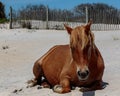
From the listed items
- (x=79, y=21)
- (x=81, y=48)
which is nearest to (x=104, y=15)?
(x=79, y=21)

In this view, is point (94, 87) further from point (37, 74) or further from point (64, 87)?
point (37, 74)

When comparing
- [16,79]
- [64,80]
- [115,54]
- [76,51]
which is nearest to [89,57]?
[76,51]

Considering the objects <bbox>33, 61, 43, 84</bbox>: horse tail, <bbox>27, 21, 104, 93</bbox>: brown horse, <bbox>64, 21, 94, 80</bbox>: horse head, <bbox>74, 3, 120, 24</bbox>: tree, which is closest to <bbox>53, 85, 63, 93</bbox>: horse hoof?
<bbox>27, 21, 104, 93</bbox>: brown horse

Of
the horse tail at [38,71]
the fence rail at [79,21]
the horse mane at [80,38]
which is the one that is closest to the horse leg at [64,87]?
the horse mane at [80,38]

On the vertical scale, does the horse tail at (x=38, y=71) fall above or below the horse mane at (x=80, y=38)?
below

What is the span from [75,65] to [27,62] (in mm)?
6781

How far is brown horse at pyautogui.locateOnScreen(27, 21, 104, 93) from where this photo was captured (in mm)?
7900

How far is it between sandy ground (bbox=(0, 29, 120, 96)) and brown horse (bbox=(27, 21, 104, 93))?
0.20 meters

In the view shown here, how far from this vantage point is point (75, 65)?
8.59m

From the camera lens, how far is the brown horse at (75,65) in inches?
311

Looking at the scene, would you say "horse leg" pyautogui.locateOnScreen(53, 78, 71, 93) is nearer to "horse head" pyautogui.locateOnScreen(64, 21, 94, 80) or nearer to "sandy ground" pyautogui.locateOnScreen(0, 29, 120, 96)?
"sandy ground" pyautogui.locateOnScreen(0, 29, 120, 96)

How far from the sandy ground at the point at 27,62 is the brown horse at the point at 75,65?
204mm

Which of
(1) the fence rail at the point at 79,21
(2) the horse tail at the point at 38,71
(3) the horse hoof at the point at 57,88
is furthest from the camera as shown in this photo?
(1) the fence rail at the point at 79,21

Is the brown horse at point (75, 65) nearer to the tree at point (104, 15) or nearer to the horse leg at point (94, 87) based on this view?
the horse leg at point (94, 87)
